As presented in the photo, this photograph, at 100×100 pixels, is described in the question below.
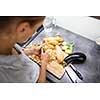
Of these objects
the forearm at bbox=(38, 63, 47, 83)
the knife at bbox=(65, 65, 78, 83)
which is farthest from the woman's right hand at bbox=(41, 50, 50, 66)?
the knife at bbox=(65, 65, 78, 83)

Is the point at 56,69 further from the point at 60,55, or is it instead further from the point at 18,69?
the point at 18,69

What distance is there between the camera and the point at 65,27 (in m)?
1.43

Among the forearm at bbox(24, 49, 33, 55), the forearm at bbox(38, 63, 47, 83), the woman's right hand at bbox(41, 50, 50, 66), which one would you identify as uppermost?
the forearm at bbox(24, 49, 33, 55)

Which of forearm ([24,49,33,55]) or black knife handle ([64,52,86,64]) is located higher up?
forearm ([24,49,33,55])

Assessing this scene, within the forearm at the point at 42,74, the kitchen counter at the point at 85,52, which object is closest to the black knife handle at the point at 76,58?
the kitchen counter at the point at 85,52

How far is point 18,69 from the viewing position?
1469 millimetres

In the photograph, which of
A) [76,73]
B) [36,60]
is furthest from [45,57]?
[76,73]

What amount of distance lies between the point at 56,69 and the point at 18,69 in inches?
8.7

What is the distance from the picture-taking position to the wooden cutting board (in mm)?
1448

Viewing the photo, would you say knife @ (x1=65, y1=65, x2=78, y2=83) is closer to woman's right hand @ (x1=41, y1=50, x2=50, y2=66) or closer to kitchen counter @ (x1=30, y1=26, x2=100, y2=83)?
kitchen counter @ (x1=30, y1=26, x2=100, y2=83)

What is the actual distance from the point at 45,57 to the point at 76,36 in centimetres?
21

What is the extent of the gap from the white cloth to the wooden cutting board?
0.24ft

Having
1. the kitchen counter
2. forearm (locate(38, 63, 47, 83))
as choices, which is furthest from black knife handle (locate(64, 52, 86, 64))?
forearm (locate(38, 63, 47, 83))

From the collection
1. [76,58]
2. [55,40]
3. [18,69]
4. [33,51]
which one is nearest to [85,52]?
[76,58]
